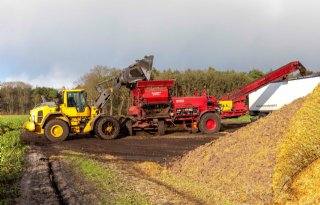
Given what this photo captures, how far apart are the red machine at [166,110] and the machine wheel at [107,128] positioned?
1194 mm

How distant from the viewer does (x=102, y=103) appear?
2072cm

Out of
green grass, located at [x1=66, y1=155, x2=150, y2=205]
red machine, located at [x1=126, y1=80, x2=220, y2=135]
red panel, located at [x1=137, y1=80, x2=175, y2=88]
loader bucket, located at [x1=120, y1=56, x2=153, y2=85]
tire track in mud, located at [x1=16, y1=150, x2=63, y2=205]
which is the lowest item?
tire track in mud, located at [x1=16, y1=150, x2=63, y2=205]

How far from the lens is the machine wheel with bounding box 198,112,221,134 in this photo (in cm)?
2058

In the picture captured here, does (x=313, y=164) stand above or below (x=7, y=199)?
above

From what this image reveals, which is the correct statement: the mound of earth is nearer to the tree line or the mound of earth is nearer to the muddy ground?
the muddy ground

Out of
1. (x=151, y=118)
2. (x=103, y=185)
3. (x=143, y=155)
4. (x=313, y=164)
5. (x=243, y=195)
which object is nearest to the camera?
(x=313, y=164)

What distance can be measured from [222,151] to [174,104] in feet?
36.5

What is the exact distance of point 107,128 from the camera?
19.5m

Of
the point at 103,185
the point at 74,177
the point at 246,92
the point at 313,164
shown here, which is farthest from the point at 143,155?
the point at 246,92

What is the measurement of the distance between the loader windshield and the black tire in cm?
101

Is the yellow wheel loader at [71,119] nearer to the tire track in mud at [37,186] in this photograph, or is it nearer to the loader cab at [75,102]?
the loader cab at [75,102]

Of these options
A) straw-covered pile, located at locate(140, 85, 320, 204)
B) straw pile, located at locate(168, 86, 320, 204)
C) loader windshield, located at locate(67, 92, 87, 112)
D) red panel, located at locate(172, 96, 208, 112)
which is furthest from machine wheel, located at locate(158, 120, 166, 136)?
straw pile, located at locate(168, 86, 320, 204)

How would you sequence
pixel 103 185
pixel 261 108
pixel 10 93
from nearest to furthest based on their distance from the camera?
1. pixel 103 185
2. pixel 261 108
3. pixel 10 93

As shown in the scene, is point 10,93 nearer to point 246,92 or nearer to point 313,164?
point 246,92
